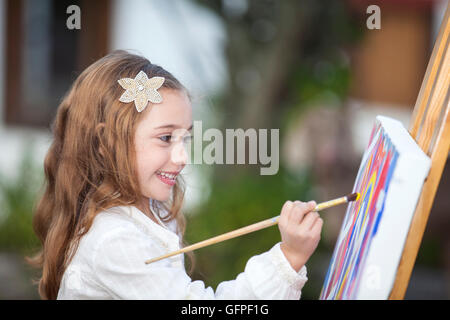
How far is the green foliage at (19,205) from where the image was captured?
3.20m

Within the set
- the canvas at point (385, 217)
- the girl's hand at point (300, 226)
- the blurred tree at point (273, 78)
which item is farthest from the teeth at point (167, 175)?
the blurred tree at point (273, 78)

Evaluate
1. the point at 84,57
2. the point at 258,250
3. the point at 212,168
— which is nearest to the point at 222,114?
the point at 212,168

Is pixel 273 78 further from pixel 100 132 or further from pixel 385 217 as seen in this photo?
pixel 385 217

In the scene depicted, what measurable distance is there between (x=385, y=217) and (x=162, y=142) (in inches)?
18.4

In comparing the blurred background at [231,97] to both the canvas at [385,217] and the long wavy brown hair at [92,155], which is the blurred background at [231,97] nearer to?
the long wavy brown hair at [92,155]

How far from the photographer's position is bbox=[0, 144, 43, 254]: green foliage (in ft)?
10.5

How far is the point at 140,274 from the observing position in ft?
3.32

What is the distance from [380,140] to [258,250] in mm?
1751

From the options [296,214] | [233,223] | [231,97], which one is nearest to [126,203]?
[296,214]

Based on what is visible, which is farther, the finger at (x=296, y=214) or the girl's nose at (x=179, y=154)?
the girl's nose at (x=179, y=154)

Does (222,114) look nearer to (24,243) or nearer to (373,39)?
(24,243)

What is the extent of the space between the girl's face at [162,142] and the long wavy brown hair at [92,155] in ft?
0.06
